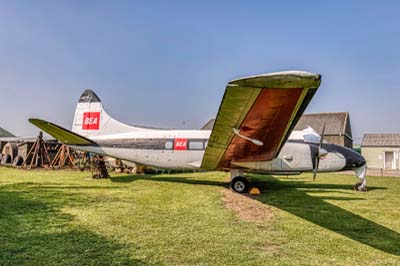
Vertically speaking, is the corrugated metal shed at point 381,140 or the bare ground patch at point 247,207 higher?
the corrugated metal shed at point 381,140

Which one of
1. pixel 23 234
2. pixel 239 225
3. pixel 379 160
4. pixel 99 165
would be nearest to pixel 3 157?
pixel 99 165

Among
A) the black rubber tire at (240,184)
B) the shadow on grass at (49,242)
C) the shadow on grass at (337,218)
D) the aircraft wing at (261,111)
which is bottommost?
the shadow on grass at (49,242)

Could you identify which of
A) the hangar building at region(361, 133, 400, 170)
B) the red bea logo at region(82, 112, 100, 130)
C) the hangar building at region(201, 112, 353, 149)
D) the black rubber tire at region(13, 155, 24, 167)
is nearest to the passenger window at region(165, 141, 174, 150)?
the red bea logo at region(82, 112, 100, 130)

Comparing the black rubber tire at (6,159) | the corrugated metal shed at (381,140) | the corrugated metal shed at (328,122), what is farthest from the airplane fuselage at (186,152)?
the corrugated metal shed at (381,140)

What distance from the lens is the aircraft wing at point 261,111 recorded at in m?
4.36

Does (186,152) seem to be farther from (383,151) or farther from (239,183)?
(383,151)

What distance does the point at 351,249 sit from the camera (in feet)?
15.7

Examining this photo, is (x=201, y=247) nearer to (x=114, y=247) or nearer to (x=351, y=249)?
(x=114, y=247)

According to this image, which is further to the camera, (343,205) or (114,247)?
(343,205)

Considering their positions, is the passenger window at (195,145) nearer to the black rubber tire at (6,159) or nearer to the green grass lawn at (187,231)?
the green grass lawn at (187,231)

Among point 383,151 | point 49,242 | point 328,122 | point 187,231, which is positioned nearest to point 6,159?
point 49,242

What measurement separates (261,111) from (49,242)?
4.80 metres

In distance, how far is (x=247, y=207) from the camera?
322 inches

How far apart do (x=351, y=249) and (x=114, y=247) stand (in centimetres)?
398
